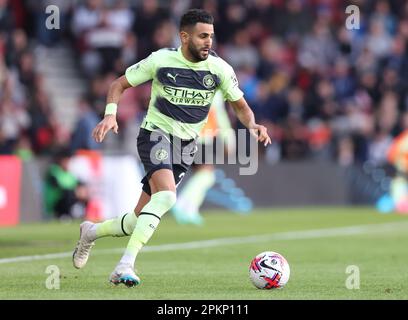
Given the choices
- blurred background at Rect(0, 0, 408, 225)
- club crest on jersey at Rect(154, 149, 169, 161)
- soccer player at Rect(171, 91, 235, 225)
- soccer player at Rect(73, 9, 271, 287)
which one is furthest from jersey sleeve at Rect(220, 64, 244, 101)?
blurred background at Rect(0, 0, 408, 225)

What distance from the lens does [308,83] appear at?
2547 centimetres

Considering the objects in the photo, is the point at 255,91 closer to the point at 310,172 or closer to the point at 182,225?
the point at 310,172

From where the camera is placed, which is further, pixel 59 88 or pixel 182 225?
pixel 59 88

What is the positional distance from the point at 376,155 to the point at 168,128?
49.5ft

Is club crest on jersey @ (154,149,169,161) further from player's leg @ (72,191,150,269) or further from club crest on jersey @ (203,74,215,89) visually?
club crest on jersey @ (203,74,215,89)

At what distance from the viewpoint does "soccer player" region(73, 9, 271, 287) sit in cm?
980

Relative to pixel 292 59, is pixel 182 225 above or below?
below

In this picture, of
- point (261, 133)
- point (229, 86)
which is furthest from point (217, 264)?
point (229, 86)

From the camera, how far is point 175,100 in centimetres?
997
